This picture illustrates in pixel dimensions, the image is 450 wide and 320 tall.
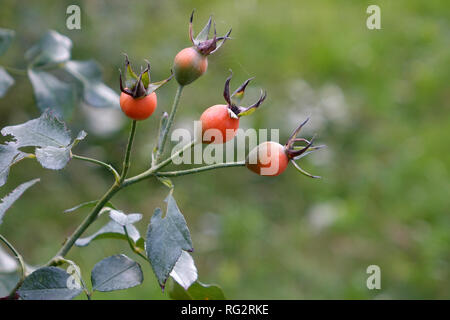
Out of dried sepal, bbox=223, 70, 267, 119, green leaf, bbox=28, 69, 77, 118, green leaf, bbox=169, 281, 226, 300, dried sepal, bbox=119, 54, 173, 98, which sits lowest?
green leaf, bbox=169, 281, 226, 300

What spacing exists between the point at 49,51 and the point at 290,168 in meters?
1.53

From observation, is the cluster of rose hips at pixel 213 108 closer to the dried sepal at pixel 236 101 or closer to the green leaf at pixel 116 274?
the dried sepal at pixel 236 101

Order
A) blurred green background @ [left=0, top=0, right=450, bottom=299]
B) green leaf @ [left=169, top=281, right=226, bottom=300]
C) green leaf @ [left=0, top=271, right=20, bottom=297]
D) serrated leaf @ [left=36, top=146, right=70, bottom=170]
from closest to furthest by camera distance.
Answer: serrated leaf @ [left=36, top=146, right=70, bottom=170] → green leaf @ [left=169, top=281, right=226, bottom=300] → green leaf @ [left=0, top=271, right=20, bottom=297] → blurred green background @ [left=0, top=0, right=450, bottom=299]

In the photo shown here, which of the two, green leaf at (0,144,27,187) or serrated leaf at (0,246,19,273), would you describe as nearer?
green leaf at (0,144,27,187)

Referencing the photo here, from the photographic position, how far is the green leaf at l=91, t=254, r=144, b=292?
2.35 ft

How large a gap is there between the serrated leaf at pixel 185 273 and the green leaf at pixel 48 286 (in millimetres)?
130

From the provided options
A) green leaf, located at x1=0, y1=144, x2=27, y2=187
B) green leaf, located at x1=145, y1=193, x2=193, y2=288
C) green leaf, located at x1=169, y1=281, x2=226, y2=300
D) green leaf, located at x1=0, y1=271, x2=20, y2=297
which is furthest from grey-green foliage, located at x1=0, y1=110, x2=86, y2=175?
green leaf, located at x1=0, y1=271, x2=20, y2=297

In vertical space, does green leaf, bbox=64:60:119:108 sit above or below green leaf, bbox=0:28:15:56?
below

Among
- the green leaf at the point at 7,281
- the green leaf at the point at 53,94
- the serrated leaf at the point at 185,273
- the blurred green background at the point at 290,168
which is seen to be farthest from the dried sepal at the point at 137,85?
the blurred green background at the point at 290,168

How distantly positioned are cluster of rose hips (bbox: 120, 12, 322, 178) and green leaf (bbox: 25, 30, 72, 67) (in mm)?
412

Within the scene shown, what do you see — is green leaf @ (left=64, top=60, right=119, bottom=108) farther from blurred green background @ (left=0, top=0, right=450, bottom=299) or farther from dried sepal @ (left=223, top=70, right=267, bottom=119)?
blurred green background @ (left=0, top=0, right=450, bottom=299)

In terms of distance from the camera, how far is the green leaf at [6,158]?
2.11 ft

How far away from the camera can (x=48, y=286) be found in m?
0.70

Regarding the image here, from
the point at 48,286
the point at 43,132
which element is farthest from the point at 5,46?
the point at 48,286
